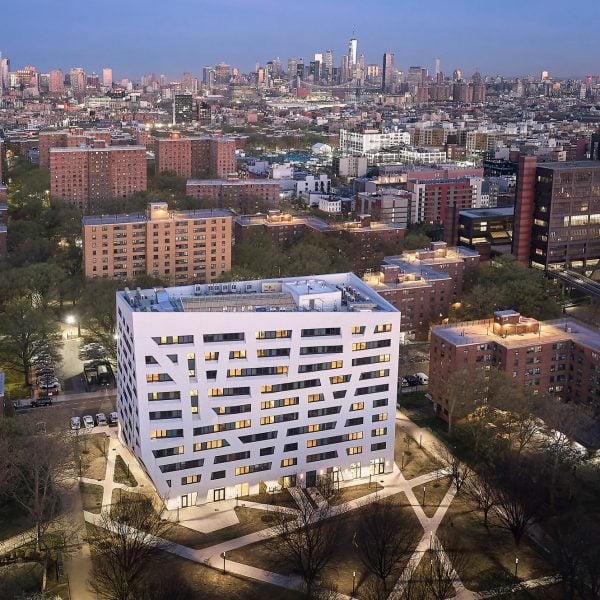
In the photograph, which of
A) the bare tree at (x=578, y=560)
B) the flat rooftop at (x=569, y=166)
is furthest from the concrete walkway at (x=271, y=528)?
the flat rooftop at (x=569, y=166)

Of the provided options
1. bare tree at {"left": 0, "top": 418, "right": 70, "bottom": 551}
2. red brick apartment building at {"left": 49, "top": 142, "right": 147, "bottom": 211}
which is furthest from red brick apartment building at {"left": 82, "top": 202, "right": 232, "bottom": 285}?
bare tree at {"left": 0, "top": 418, "right": 70, "bottom": 551}

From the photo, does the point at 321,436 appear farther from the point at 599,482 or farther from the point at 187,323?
the point at 599,482

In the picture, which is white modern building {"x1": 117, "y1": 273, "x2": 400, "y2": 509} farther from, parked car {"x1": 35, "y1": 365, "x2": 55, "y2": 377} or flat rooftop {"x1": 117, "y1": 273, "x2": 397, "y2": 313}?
parked car {"x1": 35, "y1": 365, "x2": 55, "y2": 377}

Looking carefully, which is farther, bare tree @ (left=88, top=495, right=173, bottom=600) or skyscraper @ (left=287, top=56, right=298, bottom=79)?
skyscraper @ (left=287, top=56, right=298, bottom=79)

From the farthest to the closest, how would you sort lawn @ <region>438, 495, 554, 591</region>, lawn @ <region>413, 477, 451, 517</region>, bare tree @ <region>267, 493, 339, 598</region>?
1. lawn @ <region>413, 477, 451, 517</region>
2. lawn @ <region>438, 495, 554, 591</region>
3. bare tree @ <region>267, 493, 339, 598</region>

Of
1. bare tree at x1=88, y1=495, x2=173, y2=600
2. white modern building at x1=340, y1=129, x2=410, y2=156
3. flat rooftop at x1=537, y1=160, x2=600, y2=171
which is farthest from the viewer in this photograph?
white modern building at x1=340, y1=129, x2=410, y2=156

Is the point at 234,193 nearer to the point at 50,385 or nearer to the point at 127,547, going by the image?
the point at 50,385
